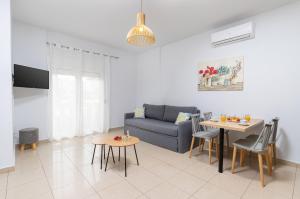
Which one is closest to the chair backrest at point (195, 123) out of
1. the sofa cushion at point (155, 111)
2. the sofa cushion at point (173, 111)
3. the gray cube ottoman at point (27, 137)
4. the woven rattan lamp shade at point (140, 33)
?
the sofa cushion at point (173, 111)

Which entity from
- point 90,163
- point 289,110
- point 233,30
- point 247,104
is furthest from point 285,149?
point 90,163

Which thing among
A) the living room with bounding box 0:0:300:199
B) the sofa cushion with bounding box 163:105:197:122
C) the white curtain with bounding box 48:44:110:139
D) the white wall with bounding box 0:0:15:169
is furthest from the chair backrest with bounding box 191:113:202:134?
the white wall with bounding box 0:0:15:169

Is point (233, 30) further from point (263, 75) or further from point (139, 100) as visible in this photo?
point (139, 100)

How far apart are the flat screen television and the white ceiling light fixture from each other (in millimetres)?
2427

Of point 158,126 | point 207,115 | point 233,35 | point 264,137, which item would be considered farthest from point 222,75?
point 158,126

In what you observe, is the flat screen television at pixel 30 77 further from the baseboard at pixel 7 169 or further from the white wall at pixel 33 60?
the baseboard at pixel 7 169

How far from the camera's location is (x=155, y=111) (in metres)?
4.59

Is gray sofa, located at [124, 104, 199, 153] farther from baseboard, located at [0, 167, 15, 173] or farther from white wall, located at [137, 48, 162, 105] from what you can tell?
baseboard, located at [0, 167, 15, 173]

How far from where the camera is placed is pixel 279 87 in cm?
271

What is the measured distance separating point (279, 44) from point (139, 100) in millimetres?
4093

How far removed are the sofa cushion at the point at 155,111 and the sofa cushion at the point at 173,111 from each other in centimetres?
14

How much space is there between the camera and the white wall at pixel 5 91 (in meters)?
2.27

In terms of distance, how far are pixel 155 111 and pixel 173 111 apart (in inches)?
25.5

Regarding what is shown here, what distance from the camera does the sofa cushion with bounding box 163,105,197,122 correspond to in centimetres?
382
